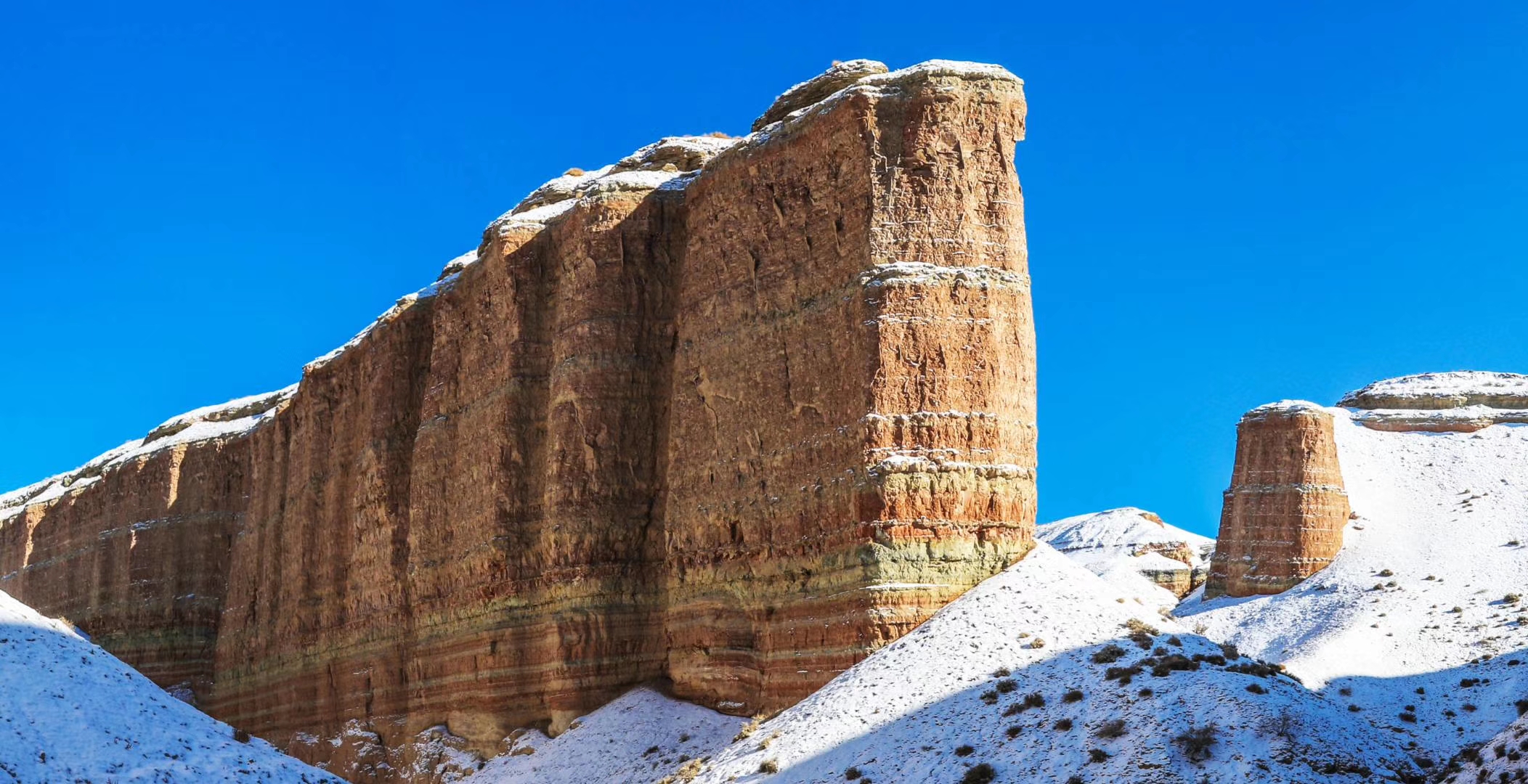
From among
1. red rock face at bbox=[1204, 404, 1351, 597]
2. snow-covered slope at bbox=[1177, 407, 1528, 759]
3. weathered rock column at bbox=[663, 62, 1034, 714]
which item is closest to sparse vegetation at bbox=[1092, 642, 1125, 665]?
weathered rock column at bbox=[663, 62, 1034, 714]

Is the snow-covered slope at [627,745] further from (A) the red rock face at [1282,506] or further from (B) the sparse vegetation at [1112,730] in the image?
(A) the red rock face at [1282,506]

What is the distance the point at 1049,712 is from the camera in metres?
26.1

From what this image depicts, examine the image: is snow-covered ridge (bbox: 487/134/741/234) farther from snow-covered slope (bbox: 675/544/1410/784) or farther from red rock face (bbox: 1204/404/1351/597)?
red rock face (bbox: 1204/404/1351/597)

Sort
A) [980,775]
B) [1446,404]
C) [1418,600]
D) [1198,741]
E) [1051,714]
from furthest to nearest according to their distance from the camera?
[1446,404] → [1418,600] → [1051,714] → [980,775] → [1198,741]

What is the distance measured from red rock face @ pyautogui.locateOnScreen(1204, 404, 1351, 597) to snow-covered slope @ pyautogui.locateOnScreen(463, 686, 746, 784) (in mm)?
38765

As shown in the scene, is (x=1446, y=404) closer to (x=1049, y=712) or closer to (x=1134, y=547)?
(x=1134, y=547)

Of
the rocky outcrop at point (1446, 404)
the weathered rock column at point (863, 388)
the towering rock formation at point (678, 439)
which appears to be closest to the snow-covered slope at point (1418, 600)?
the rocky outcrop at point (1446, 404)

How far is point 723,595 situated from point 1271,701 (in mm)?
14167

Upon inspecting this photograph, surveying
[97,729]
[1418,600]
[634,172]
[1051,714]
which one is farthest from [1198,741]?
[1418,600]

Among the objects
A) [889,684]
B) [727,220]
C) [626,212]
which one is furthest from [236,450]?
[889,684]

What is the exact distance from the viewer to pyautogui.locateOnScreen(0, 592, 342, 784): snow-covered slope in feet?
86.8

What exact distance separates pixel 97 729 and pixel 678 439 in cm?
1494

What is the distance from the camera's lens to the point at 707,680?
36031 mm

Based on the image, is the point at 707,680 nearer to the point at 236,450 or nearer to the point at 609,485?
the point at 609,485
